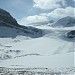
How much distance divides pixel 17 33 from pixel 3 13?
33030mm

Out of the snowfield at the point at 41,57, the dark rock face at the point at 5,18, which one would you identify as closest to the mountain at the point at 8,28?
the dark rock face at the point at 5,18

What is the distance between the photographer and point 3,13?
6521 inches

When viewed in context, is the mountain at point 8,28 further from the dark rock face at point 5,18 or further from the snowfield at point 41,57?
the snowfield at point 41,57

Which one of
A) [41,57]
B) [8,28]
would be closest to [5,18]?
[8,28]

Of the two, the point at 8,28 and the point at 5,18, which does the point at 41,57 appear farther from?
the point at 5,18

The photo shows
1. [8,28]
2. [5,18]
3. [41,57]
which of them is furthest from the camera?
[5,18]

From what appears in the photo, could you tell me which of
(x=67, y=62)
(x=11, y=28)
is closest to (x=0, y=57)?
(x=67, y=62)

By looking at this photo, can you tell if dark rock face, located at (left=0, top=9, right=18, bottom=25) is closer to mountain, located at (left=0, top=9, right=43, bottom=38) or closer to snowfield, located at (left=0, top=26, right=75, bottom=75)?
mountain, located at (left=0, top=9, right=43, bottom=38)

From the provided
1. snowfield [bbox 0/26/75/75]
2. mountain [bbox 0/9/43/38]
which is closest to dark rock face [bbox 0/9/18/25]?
mountain [bbox 0/9/43/38]

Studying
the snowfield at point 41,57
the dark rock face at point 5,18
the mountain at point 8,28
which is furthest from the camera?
the dark rock face at point 5,18

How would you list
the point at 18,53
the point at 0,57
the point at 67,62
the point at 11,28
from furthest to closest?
the point at 11,28, the point at 18,53, the point at 0,57, the point at 67,62

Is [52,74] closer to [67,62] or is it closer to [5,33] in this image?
[67,62]

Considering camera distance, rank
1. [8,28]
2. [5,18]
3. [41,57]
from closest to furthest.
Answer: [41,57] → [8,28] → [5,18]

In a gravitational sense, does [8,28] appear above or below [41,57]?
above
